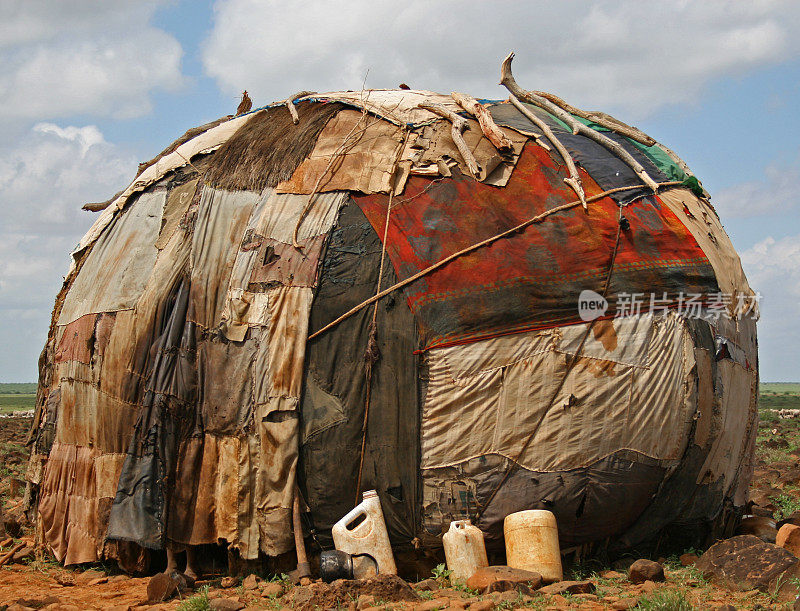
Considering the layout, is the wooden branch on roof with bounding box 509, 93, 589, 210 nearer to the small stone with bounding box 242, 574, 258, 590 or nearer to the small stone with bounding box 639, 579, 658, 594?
the small stone with bounding box 639, 579, 658, 594

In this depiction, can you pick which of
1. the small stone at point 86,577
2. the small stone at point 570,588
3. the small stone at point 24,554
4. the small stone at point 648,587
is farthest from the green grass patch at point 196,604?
the small stone at point 648,587

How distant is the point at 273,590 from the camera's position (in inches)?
238

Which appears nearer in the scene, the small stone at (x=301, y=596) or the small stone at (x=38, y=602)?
the small stone at (x=301, y=596)

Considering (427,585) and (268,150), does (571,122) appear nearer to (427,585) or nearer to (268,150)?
(268,150)

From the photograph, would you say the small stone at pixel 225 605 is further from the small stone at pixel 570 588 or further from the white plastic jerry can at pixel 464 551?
the small stone at pixel 570 588

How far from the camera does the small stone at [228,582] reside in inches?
249

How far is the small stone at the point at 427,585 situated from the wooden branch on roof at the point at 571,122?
3.69m

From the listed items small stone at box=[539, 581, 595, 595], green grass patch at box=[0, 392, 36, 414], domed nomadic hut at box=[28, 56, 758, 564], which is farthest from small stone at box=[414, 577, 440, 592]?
green grass patch at box=[0, 392, 36, 414]

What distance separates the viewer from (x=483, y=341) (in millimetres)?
6215

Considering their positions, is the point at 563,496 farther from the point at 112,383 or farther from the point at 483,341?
the point at 112,383

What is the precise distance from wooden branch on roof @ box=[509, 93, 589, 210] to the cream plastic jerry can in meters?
2.43

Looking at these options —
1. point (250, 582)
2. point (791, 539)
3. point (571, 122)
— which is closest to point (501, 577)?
point (250, 582)

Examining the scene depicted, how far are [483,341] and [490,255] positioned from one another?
2.20 ft

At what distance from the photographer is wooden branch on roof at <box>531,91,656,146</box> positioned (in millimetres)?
7914
